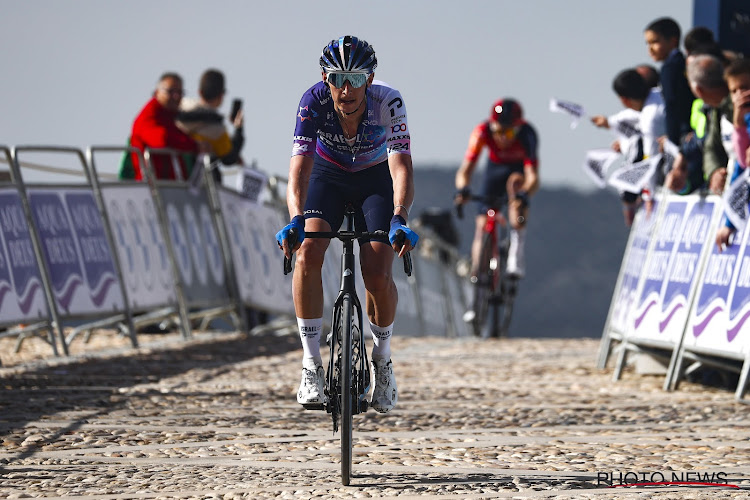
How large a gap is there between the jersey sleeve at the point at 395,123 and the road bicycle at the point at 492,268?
363 inches

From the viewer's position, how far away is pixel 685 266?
1062 cm

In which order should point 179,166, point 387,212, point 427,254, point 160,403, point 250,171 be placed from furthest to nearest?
1. point 427,254
2. point 250,171
3. point 179,166
4. point 160,403
5. point 387,212

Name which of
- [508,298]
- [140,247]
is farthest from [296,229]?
[508,298]

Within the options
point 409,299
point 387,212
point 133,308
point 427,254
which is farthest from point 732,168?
point 427,254

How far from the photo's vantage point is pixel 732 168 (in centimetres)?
978

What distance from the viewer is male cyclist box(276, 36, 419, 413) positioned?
661 cm

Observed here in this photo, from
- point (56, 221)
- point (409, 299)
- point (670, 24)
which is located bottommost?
point (409, 299)

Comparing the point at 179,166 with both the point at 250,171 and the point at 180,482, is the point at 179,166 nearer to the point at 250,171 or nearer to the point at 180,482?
the point at 250,171

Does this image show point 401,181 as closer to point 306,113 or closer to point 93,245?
point 306,113

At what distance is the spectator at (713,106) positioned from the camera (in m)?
10.1

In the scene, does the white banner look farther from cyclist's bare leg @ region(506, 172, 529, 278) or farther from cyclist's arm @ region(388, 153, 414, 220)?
cyclist's arm @ region(388, 153, 414, 220)

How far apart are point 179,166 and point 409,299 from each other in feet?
22.6

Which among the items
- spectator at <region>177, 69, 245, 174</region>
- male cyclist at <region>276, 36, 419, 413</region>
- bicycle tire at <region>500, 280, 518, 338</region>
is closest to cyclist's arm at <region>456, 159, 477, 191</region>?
bicycle tire at <region>500, 280, 518, 338</region>

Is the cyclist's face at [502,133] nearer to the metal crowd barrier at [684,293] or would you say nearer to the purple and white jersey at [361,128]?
the metal crowd barrier at [684,293]
